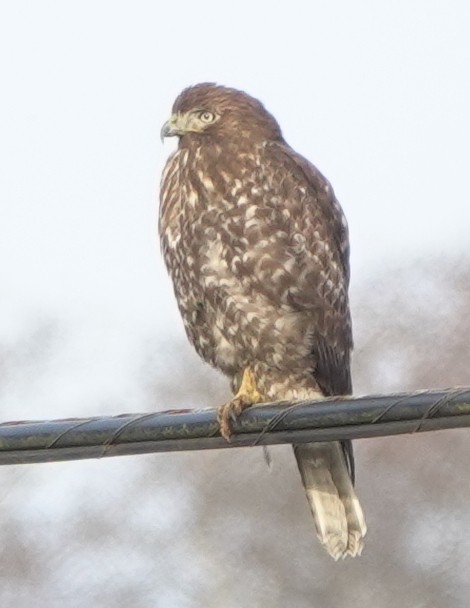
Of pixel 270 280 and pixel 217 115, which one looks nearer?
pixel 270 280

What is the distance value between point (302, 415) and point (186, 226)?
182 cm

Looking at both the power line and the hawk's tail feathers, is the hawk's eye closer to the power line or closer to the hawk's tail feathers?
the hawk's tail feathers

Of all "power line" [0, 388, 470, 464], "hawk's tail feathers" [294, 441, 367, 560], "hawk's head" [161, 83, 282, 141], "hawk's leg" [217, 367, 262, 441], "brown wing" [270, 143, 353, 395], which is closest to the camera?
"power line" [0, 388, 470, 464]

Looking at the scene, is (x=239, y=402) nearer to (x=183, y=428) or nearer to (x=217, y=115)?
(x=183, y=428)

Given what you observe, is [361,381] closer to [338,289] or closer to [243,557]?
[243,557]

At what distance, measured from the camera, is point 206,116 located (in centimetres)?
739

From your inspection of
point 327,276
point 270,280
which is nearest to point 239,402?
point 270,280

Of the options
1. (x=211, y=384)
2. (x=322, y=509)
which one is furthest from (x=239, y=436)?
(x=211, y=384)

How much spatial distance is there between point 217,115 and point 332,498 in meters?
1.45

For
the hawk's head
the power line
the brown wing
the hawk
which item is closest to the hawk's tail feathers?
the hawk

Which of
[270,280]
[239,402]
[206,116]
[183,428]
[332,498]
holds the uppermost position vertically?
[206,116]

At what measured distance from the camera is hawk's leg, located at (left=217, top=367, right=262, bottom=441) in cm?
557

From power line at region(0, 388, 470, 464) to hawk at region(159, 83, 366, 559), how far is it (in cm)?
148

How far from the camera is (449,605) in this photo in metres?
10.7
